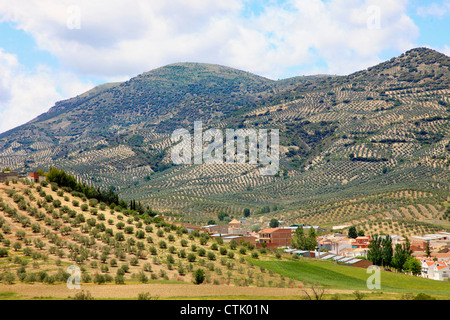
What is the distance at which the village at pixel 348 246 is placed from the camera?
6600 cm

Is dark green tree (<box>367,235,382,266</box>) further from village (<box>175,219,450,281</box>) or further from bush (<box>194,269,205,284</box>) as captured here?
bush (<box>194,269,205,284</box>)

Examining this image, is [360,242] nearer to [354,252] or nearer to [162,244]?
[354,252]

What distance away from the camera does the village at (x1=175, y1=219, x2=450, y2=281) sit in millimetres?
66000

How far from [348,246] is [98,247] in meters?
54.1

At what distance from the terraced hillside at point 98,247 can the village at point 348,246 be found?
17.4 metres

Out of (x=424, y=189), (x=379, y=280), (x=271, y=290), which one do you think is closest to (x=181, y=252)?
(x=271, y=290)

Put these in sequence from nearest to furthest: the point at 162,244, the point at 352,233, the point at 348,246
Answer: the point at 162,244 → the point at 348,246 → the point at 352,233

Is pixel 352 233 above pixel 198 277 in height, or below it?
below

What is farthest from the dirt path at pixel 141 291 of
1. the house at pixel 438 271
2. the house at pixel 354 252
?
the house at pixel 354 252

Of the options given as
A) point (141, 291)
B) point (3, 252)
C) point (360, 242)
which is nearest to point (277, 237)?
point (360, 242)

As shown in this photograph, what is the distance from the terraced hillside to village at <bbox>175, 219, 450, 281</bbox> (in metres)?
17.4

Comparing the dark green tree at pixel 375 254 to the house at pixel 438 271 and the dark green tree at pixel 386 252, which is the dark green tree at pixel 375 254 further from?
the house at pixel 438 271

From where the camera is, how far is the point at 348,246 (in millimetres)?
83375
